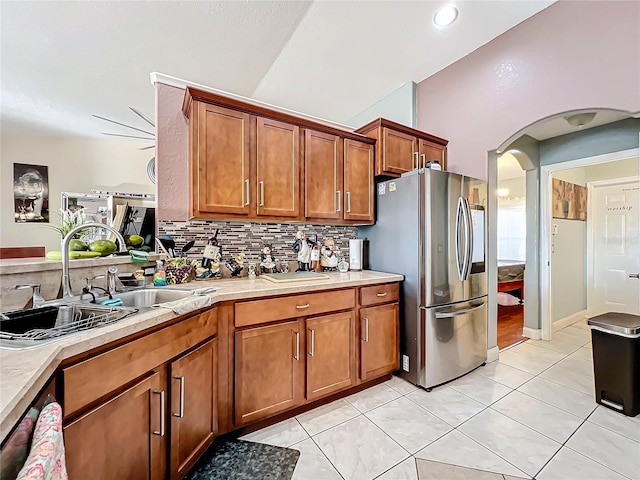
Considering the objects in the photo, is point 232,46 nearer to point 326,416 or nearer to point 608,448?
point 326,416

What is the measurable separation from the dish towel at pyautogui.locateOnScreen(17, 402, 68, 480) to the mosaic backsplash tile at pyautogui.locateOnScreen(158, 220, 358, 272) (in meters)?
1.54

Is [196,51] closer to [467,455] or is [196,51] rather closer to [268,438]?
[268,438]

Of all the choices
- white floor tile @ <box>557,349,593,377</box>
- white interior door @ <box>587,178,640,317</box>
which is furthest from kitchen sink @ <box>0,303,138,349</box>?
white interior door @ <box>587,178,640,317</box>

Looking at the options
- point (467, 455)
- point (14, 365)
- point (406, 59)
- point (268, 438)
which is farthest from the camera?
point (406, 59)

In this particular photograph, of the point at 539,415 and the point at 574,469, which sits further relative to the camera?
the point at 539,415

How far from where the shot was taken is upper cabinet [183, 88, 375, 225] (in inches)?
74.0

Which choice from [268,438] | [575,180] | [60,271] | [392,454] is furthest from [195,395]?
[575,180]

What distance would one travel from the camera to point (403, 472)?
144 cm

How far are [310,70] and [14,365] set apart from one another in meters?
3.18

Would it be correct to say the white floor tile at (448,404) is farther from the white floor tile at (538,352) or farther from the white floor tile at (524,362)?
the white floor tile at (538,352)

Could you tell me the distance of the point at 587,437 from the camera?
1.71 meters

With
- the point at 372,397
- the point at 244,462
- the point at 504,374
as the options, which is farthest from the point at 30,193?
the point at 504,374

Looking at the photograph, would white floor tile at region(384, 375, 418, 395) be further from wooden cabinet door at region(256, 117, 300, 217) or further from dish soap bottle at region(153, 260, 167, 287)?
dish soap bottle at region(153, 260, 167, 287)

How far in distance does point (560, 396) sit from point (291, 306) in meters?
2.24
